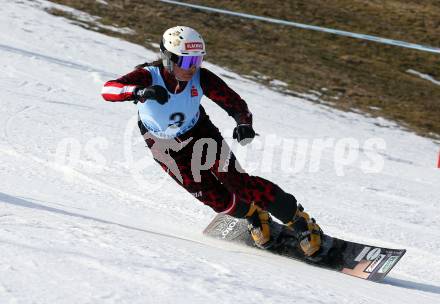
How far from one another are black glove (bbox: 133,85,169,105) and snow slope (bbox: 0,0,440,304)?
3.04 ft

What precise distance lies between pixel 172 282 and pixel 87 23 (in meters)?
13.3

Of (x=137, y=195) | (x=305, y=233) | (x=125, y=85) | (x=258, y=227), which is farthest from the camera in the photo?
(x=137, y=195)

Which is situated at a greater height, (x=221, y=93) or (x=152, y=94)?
(x=152, y=94)

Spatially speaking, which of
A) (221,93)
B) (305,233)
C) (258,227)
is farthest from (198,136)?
(305,233)

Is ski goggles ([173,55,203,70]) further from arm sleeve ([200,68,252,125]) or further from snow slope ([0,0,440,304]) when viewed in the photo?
snow slope ([0,0,440,304])

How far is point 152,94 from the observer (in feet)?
16.1

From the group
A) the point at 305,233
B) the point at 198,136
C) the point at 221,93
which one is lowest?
the point at 305,233

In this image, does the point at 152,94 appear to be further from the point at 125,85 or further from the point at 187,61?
the point at 187,61

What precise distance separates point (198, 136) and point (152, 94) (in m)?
0.82

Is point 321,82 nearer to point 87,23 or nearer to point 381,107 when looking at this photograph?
point 381,107

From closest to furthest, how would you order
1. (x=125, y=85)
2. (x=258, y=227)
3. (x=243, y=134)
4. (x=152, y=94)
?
(x=152, y=94), (x=125, y=85), (x=243, y=134), (x=258, y=227)

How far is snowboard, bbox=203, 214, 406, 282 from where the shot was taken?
539 cm

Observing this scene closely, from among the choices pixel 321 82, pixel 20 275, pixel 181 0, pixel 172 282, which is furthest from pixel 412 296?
pixel 181 0

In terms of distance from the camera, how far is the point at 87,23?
15930 mm
